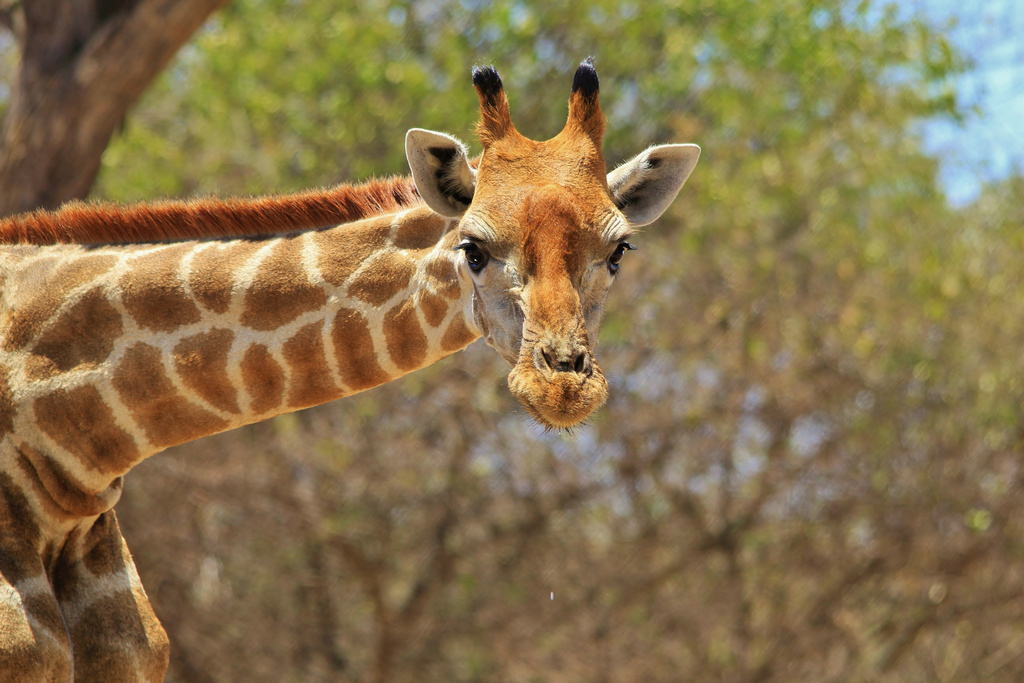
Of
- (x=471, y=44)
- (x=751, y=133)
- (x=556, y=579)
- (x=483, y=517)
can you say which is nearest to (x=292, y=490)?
(x=483, y=517)

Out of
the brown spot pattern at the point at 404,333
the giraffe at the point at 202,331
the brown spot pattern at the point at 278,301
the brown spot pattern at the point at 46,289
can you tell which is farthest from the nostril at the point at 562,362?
the brown spot pattern at the point at 46,289

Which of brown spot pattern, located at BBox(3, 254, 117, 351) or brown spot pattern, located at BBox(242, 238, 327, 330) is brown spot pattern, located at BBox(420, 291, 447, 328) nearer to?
brown spot pattern, located at BBox(242, 238, 327, 330)

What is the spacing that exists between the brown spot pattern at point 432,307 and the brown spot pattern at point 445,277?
0.13 feet

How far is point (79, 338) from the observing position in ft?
15.0

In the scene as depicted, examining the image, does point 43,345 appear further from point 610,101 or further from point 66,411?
point 610,101

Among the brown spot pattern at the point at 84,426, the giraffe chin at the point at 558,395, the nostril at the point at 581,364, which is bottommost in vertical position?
the brown spot pattern at the point at 84,426

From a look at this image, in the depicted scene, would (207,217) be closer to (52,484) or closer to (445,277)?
(445,277)

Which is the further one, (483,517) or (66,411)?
(483,517)

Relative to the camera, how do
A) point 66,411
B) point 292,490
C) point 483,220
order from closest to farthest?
point 483,220 < point 66,411 < point 292,490

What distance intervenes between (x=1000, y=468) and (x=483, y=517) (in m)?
5.83

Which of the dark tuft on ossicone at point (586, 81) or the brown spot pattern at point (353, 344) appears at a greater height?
the dark tuft on ossicone at point (586, 81)

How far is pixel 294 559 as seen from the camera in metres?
12.0

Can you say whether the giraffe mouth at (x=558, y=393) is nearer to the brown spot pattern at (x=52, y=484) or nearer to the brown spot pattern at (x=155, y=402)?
the brown spot pattern at (x=155, y=402)

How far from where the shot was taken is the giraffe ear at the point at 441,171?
443 cm
